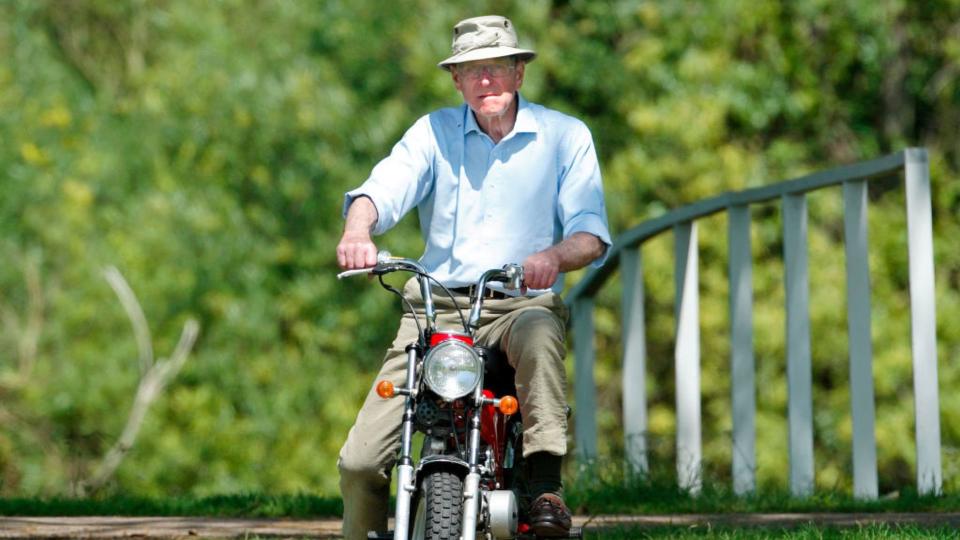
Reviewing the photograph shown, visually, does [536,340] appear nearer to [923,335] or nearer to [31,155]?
[923,335]

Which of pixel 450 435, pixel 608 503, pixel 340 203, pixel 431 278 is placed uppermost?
pixel 340 203

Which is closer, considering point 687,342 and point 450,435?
point 450,435

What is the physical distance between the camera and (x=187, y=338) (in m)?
17.3

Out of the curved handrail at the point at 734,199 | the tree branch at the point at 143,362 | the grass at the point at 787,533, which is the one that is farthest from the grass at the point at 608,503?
the tree branch at the point at 143,362

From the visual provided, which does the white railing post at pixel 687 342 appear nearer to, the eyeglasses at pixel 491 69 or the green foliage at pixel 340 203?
the eyeglasses at pixel 491 69

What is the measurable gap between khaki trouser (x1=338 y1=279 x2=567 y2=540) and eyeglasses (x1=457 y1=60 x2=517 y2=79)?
0.62 meters

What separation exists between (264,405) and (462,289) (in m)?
12.0

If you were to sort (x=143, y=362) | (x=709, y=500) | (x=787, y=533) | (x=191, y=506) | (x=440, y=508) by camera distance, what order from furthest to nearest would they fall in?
(x=143, y=362)
(x=191, y=506)
(x=709, y=500)
(x=787, y=533)
(x=440, y=508)

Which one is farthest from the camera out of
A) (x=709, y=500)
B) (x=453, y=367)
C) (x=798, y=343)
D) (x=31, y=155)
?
(x=31, y=155)

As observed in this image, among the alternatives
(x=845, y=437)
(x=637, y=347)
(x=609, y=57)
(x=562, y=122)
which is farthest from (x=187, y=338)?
(x=562, y=122)

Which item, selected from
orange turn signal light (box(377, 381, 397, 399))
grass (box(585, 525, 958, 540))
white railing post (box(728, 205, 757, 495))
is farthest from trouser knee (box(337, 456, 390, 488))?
white railing post (box(728, 205, 757, 495))

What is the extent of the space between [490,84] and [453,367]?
102cm

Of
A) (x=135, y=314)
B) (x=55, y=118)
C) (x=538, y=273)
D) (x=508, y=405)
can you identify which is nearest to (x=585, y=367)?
(x=538, y=273)

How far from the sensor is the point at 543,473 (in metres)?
4.94
